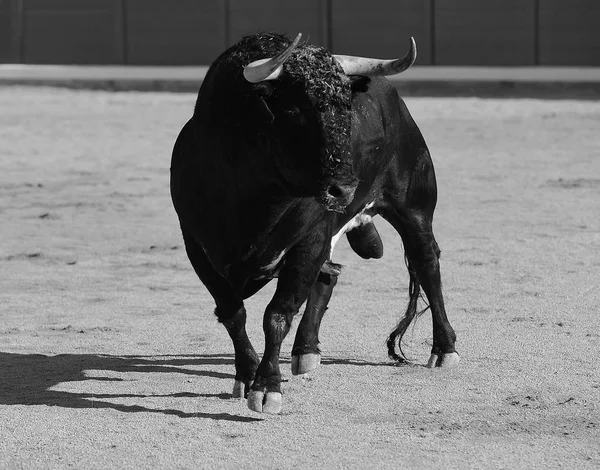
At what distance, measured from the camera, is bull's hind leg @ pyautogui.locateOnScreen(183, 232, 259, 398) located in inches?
158

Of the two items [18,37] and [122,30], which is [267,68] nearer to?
[122,30]

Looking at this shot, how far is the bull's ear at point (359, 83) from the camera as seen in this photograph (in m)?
4.04

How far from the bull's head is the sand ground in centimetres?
73

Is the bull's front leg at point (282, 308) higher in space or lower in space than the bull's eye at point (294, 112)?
lower

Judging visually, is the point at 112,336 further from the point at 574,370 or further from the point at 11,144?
the point at 11,144

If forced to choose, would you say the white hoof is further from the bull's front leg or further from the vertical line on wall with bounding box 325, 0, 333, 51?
the vertical line on wall with bounding box 325, 0, 333, 51

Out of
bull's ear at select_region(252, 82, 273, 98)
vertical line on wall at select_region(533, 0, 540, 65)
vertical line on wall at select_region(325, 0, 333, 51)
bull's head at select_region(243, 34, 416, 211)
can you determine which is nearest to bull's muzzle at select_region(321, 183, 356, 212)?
bull's head at select_region(243, 34, 416, 211)

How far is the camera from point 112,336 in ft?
16.6

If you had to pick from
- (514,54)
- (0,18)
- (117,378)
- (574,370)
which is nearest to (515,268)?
(574,370)

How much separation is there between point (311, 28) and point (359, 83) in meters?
15.3

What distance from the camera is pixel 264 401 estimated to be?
150 inches

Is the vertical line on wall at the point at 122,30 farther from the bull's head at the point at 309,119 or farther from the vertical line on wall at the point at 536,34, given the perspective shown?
the bull's head at the point at 309,119

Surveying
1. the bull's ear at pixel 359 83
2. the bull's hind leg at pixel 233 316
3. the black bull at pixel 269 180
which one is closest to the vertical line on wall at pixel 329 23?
the black bull at pixel 269 180

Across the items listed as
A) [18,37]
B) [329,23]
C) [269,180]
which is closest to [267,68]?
[269,180]
